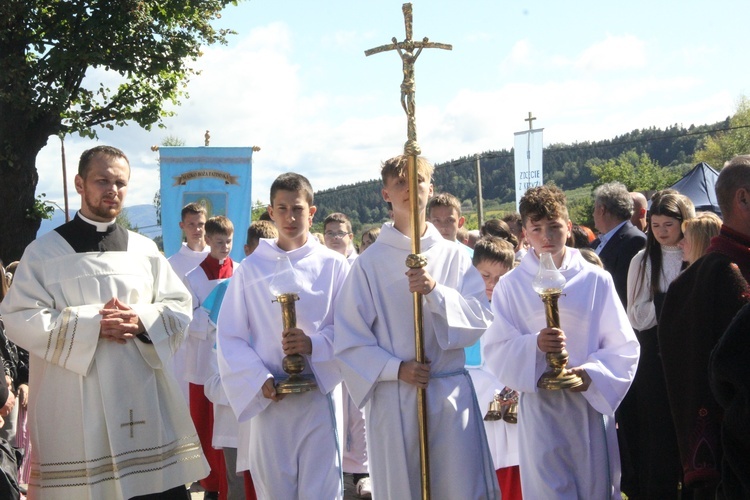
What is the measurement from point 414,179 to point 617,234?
313 cm

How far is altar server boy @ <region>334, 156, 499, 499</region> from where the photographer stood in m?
4.90

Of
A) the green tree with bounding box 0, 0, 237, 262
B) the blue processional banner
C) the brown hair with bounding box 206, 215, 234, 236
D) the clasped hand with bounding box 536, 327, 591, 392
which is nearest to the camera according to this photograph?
the clasped hand with bounding box 536, 327, 591, 392

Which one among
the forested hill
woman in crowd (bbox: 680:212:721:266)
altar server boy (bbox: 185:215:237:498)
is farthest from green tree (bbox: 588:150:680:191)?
woman in crowd (bbox: 680:212:721:266)

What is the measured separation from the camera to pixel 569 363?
5.27 metres

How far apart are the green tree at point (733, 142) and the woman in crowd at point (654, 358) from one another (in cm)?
7263

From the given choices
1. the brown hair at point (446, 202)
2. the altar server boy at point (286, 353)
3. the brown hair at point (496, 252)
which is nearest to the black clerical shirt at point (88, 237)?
the altar server boy at point (286, 353)

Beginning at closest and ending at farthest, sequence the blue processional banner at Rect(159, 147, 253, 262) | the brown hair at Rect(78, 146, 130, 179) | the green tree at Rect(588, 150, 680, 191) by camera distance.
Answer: the brown hair at Rect(78, 146, 130, 179)
the blue processional banner at Rect(159, 147, 253, 262)
the green tree at Rect(588, 150, 680, 191)

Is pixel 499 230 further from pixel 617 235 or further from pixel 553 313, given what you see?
pixel 553 313

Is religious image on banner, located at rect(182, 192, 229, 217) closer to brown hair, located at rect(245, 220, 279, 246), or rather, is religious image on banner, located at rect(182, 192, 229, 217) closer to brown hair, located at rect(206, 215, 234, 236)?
brown hair, located at rect(206, 215, 234, 236)

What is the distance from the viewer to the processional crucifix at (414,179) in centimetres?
479

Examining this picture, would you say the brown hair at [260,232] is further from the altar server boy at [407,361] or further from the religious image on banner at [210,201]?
the religious image on banner at [210,201]

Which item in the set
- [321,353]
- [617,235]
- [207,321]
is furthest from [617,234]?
[207,321]

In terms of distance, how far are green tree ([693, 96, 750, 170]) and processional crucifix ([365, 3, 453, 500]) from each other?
74652 millimetres

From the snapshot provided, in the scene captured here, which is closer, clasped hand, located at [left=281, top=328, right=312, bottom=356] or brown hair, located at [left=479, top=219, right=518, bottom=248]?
clasped hand, located at [left=281, top=328, right=312, bottom=356]
